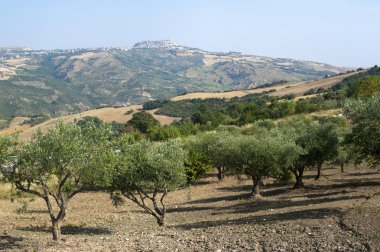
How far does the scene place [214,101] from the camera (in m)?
192

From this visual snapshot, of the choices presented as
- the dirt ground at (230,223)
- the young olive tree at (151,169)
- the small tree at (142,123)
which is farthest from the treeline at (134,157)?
the small tree at (142,123)

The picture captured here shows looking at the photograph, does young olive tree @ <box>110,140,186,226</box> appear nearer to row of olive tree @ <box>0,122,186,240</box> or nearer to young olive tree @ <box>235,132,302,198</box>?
row of olive tree @ <box>0,122,186,240</box>

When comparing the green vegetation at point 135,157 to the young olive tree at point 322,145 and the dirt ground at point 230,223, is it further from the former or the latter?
the dirt ground at point 230,223

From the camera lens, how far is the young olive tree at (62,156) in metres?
20.2

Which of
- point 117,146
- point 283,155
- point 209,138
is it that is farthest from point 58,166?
point 209,138

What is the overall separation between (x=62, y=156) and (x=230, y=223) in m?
11.7

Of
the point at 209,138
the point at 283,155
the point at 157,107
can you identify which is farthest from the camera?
the point at 157,107

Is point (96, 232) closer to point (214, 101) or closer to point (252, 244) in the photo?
point (252, 244)

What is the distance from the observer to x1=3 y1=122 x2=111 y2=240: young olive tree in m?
20.2

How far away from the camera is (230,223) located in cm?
2681

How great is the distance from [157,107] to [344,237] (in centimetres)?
16828

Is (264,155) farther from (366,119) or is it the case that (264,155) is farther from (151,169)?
(151,169)

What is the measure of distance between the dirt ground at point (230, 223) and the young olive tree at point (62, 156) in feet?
11.3

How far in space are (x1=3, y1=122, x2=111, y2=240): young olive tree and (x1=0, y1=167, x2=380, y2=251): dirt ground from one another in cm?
343
